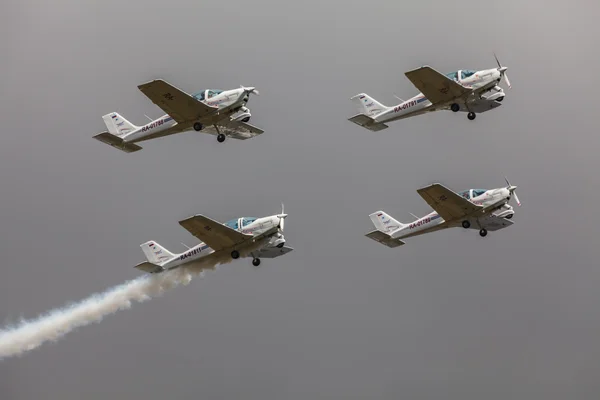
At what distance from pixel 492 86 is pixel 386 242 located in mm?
10709

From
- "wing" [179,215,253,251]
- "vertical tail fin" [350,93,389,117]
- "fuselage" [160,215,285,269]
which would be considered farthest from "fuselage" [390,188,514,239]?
"wing" [179,215,253,251]

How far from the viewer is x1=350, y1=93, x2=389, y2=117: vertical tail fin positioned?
72.8 metres

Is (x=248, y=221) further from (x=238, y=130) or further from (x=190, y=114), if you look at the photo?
(x=238, y=130)

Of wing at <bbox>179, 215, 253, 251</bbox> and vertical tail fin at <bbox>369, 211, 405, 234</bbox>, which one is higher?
wing at <bbox>179, 215, 253, 251</bbox>

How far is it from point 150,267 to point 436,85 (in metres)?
17.5

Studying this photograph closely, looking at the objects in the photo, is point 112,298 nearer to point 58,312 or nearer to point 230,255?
point 58,312

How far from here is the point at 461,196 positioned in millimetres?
67312

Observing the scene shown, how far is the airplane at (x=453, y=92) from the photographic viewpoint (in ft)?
221

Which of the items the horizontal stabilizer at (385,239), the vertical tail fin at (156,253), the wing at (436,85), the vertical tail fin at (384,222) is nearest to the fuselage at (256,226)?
the vertical tail fin at (156,253)

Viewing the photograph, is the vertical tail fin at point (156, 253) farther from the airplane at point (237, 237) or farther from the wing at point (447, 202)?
the wing at point (447, 202)

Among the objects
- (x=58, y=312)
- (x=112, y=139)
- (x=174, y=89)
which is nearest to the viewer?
(x=174, y=89)

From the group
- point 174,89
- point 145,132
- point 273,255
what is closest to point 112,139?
point 145,132

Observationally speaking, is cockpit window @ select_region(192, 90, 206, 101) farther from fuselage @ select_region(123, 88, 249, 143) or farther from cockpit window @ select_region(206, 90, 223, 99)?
cockpit window @ select_region(206, 90, 223, 99)

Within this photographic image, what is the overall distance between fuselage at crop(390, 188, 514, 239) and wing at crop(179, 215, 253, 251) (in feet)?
34.0
